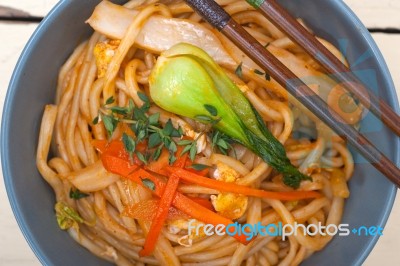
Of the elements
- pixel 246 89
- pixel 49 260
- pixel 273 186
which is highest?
pixel 246 89

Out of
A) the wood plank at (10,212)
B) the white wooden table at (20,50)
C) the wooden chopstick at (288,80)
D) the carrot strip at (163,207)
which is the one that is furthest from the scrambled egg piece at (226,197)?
the wood plank at (10,212)

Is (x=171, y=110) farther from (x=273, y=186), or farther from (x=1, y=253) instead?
(x=1, y=253)

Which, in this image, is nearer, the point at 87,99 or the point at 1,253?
the point at 87,99

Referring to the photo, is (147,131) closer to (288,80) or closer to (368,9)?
(288,80)

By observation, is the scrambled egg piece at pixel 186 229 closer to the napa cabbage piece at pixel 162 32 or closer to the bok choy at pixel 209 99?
the bok choy at pixel 209 99

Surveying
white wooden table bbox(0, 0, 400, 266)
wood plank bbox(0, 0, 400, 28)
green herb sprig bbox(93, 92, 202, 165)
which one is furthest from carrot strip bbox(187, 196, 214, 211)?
wood plank bbox(0, 0, 400, 28)

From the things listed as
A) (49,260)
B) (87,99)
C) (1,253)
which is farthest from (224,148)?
(1,253)
